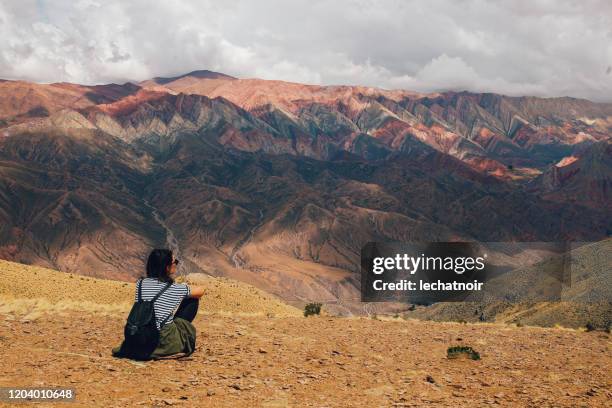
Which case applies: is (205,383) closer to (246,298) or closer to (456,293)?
(246,298)

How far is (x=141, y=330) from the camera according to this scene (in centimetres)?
1395

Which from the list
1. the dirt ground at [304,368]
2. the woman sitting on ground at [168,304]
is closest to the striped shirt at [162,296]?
the woman sitting on ground at [168,304]

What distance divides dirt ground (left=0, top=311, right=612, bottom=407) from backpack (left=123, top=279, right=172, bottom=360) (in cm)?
33

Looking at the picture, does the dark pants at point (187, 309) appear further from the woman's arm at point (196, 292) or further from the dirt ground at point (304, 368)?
the dirt ground at point (304, 368)

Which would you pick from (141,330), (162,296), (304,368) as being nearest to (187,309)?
(162,296)

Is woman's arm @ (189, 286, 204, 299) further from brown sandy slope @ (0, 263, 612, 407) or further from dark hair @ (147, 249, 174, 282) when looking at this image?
brown sandy slope @ (0, 263, 612, 407)

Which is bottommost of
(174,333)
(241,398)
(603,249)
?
(241,398)

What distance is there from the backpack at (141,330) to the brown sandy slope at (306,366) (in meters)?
0.41

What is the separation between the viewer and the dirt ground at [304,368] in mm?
12961

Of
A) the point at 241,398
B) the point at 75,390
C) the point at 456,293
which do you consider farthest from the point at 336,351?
the point at 456,293

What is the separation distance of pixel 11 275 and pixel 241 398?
26.1 meters

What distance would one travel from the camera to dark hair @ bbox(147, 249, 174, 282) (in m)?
14.0

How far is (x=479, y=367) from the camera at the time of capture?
54.8ft

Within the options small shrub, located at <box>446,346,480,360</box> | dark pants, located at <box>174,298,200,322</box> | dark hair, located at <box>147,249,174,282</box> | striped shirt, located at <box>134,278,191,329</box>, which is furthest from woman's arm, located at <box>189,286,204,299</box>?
small shrub, located at <box>446,346,480,360</box>
